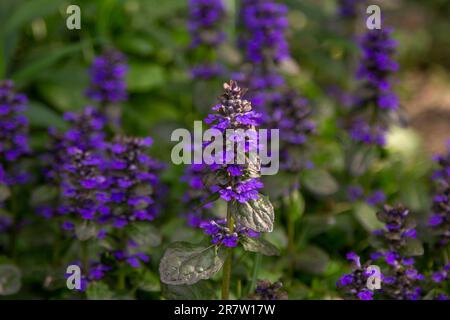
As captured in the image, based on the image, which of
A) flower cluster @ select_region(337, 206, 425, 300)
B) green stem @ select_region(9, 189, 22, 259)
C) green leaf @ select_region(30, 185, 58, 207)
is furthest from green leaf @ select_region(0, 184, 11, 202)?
flower cluster @ select_region(337, 206, 425, 300)

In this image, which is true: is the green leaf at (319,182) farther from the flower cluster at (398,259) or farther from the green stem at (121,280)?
the green stem at (121,280)

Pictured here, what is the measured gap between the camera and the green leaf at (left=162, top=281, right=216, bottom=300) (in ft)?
11.1

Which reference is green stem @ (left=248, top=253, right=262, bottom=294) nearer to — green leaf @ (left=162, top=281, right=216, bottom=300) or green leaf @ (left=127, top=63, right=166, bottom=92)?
green leaf @ (left=162, top=281, right=216, bottom=300)

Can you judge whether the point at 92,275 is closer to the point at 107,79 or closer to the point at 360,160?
the point at 107,79

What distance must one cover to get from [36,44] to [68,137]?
2.36 metres

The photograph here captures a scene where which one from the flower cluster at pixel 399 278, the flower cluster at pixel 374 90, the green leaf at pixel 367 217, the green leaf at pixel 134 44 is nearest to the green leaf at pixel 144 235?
the flower cluster at pixel 399 278

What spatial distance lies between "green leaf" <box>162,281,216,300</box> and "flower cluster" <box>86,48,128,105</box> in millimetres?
1579

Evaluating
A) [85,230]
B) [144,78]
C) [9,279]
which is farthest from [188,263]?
[144,78]

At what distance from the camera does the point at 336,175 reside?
501 cm

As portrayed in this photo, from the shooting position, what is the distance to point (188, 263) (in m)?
3.11

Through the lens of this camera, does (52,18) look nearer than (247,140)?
No

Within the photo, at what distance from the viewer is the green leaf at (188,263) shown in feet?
10.0

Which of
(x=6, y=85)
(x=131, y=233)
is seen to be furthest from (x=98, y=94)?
(x=131, y=233)
